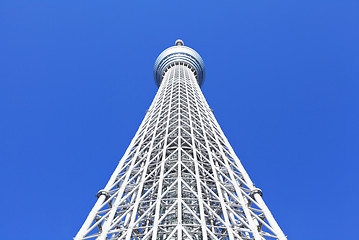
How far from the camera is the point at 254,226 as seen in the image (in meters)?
13.6

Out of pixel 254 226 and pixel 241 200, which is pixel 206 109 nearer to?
pixel 241 200

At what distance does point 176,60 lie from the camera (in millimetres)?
56719

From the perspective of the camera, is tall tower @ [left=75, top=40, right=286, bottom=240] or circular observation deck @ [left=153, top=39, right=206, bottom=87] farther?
circular observation deck @ [left=153, top=39, right=206, bottom=87]

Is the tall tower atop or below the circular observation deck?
below

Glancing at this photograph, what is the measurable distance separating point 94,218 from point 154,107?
19923mm

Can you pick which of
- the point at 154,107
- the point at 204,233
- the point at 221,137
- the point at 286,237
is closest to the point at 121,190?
the point at 204,233

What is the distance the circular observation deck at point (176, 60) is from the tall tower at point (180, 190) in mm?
13361

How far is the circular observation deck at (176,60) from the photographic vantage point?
5741 cm

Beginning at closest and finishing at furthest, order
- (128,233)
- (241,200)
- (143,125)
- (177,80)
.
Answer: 1. (128,233)
2. (241,200)
3. (143,125)
4. (177,80)

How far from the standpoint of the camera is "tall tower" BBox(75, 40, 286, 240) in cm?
1393

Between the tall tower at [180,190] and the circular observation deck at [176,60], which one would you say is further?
the circular observation deck at [176,60]

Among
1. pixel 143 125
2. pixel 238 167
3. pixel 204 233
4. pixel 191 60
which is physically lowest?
pixel 204 233

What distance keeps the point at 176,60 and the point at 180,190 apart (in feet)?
146

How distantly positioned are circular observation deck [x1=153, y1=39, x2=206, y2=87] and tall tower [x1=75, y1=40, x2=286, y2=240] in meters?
13.4
